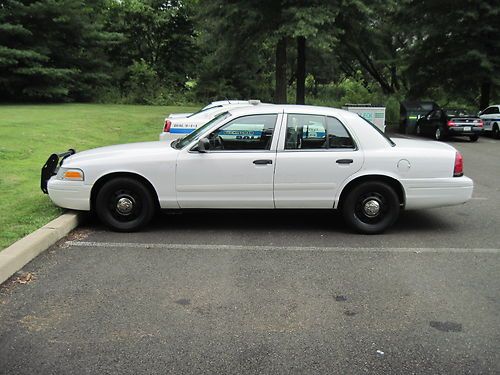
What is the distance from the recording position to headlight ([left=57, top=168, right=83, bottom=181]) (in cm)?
628

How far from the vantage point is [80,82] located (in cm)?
3372

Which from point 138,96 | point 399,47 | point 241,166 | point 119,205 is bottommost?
point 119,205

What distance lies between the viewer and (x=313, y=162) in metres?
6.25

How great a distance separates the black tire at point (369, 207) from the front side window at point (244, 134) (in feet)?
Result: 4.10

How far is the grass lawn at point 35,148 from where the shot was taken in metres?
6.28

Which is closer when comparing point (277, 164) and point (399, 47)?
point (277, 164)

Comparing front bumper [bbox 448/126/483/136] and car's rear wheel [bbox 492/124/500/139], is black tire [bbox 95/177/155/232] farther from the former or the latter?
car's rear wheel [bbox 492/124/500/139]

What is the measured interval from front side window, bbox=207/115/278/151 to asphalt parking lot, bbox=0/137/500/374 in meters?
1.05

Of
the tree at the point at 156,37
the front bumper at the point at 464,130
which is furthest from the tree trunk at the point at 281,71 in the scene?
the tree at the point at 156,37

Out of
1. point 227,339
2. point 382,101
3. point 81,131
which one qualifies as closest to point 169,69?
point 382,101

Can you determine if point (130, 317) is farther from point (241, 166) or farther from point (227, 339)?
point (241, 166)

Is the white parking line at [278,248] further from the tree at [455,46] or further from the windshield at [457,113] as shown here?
the tree at [455,46]

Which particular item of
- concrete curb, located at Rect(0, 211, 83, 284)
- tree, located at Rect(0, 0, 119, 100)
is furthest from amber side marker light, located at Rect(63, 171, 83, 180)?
tree, located at Rect(0, 0, 119, 100)

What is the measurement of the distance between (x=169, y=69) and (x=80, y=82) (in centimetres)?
1167
